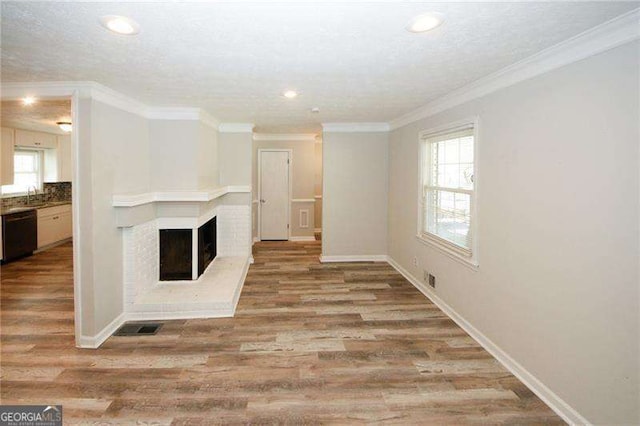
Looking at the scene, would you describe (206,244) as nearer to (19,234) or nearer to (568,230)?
(19,234)

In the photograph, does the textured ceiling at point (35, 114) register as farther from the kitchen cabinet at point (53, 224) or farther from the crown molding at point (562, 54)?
the crown molding at point (562, 54)

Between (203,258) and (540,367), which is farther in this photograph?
(203,258)

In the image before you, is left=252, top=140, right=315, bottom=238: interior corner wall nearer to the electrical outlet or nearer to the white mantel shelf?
the white mantel shelf

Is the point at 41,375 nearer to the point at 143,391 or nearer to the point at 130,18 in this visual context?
the point at 143,391

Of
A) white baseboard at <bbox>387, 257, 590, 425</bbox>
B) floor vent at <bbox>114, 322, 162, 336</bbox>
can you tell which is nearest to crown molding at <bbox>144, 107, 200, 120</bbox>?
floor vent at <bbox>114, 322, 162, 336</bbox>

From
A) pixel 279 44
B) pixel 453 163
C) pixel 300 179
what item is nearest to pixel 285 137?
pixel 300 179

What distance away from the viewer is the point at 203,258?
4.98 metres

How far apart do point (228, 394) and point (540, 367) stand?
2.16 meters

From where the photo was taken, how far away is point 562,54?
7.70 ft

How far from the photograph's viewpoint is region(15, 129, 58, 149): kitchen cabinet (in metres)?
6.44

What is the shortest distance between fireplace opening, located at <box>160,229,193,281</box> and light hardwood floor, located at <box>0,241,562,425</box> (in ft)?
2.93

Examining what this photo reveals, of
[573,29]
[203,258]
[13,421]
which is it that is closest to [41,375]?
[13,421]

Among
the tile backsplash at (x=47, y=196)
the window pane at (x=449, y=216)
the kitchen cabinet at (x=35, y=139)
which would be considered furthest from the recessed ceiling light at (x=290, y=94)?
the tile backsplash at (x=47, y=196)

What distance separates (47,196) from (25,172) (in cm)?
66
